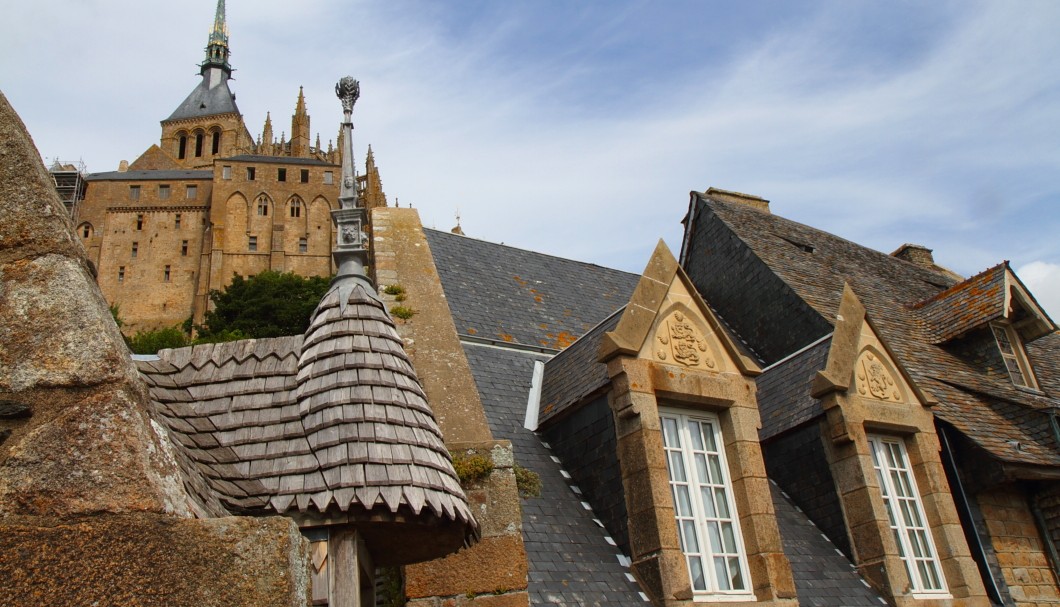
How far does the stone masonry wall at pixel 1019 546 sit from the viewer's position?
9.94 m

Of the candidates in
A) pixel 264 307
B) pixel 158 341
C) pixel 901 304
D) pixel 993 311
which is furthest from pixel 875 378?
pixel 158 341

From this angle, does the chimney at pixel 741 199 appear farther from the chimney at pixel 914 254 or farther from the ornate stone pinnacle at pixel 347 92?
the ornate stone pinnacle at pixel 347 92

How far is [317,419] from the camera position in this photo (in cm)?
454

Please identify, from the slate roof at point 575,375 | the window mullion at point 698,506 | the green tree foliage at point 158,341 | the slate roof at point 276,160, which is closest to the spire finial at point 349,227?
the slate roof at point 575,375

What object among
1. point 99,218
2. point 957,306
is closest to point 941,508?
point 957,306

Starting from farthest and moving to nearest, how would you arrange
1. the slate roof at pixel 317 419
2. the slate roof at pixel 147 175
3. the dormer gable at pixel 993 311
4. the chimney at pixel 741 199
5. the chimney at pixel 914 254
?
the slate roof at pixel 147 175 < the chimney at pixel 914 254 < the chimney at pixel 741 199 < the dormer gable at pixel 993 311 < the slate roof at pixel 317 419

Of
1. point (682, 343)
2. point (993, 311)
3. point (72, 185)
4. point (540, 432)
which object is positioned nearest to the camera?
point (682, 343)

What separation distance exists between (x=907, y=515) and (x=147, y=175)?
3736 inches

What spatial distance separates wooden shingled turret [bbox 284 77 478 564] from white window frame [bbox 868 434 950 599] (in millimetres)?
6270

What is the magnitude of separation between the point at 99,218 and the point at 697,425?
91631mm

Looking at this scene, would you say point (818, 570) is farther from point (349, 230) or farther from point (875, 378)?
point (349, 230)

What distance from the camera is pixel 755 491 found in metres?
8.14

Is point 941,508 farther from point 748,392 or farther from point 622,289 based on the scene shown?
point 622,289

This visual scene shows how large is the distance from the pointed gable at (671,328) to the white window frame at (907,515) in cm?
224
